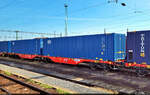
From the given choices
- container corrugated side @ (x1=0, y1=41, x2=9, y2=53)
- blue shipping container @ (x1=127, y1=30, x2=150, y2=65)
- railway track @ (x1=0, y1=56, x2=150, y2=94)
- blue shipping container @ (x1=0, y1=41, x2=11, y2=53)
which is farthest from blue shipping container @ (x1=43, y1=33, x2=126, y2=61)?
container corrugated side @ (x1=0, y1=41, x2=9, y2=53)

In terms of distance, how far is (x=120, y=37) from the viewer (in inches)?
441

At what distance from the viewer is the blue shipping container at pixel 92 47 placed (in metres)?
10.8

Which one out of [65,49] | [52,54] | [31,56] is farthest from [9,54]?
[65,49]

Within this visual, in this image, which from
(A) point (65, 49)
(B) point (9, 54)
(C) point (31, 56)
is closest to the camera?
(A) point (65, 49)

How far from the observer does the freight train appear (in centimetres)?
938

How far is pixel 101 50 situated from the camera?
37.3ft

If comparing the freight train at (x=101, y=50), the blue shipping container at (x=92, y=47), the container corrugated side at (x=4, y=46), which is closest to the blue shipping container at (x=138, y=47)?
the freight train at (x=101, y=50)

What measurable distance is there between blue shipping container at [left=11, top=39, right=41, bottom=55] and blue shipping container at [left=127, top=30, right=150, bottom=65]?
12329 millimetres

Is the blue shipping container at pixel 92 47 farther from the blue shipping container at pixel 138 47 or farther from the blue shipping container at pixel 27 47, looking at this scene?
the blue shipping container at pixel 27 47

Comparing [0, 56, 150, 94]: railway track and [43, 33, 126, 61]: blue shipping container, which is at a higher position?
[43, 33, 126, 61]: blue shipping container

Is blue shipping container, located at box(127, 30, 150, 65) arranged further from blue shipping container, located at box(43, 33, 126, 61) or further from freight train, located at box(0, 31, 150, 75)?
blue shipping container, located at box(43, 33, 126, 61)

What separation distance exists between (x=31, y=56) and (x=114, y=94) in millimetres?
15885

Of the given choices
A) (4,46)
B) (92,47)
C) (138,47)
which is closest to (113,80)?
(138,47)

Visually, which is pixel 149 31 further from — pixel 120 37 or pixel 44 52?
pixel 44 52
